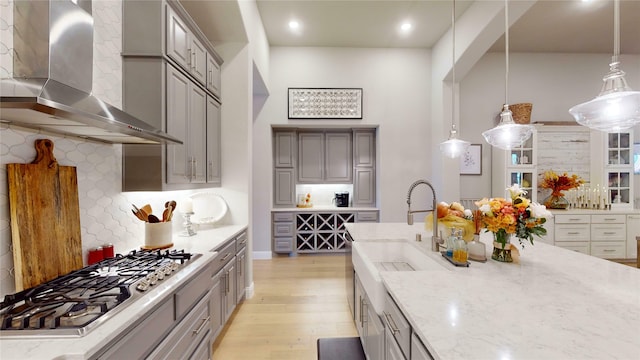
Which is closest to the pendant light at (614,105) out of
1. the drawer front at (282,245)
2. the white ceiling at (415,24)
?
the white ceiling at (415,24)

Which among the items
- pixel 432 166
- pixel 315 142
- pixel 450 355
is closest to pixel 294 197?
Result: pixel 315 142

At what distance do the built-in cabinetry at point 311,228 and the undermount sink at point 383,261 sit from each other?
2.33 m

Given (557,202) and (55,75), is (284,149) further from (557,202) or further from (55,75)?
(557,202)

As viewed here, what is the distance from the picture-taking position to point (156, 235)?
71.3 inches

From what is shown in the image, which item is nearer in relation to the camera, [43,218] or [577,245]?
[43,218]

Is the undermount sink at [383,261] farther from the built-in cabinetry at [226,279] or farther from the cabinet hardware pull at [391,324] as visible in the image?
the built-in cabinetry at [226,279]

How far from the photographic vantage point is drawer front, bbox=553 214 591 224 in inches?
151

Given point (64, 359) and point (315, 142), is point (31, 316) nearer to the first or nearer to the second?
point (64, 359)

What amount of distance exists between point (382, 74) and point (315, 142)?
5.62 feet

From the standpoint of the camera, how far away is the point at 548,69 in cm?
446

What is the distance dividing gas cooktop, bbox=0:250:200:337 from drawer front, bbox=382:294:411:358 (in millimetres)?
1120

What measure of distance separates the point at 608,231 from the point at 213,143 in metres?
5.91

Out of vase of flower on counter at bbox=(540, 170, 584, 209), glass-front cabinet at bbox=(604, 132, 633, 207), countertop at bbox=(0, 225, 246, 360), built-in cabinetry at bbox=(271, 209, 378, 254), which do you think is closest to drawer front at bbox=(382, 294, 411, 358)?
countertop at bbox=(0, 225, 246, 360)

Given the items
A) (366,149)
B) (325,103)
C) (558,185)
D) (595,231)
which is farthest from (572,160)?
(325,103)
